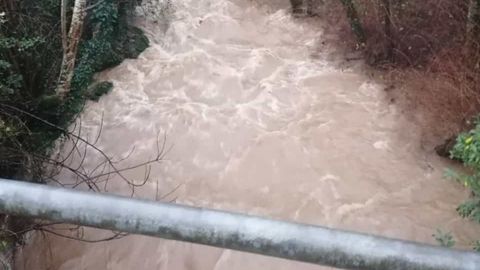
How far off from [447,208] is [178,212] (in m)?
5.03

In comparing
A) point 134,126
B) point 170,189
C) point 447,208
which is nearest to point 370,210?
point 447,208

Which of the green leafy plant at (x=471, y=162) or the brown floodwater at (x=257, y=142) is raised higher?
the green leafy plant at (x=471, y=162)

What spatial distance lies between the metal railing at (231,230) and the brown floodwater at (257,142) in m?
4.05

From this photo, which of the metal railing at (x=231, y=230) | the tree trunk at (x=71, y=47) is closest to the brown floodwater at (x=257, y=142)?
the tree trunk at (x=71, y=47)

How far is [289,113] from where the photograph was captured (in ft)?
23.8

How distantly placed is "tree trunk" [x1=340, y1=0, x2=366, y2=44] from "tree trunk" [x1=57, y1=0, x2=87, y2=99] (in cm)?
389

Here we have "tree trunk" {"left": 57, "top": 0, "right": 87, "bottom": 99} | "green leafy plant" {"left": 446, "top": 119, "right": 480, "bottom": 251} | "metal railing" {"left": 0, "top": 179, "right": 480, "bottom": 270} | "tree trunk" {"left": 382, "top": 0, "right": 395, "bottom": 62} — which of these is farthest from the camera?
"tree trunk" {"left": 382, "top": 0, "right": 395, "bottom": 62}

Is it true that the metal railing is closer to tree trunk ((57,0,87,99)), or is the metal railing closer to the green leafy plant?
the green leafy plant

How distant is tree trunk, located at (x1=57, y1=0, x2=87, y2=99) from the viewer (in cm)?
628

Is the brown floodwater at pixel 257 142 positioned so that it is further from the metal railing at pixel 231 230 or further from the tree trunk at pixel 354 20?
the metal railing at pixel 231 230

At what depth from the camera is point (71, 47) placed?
6516 millimetres

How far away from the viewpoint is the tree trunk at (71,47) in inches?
247

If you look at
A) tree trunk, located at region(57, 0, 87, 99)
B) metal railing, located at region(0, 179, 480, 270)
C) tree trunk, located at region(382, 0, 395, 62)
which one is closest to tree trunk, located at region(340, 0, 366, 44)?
tree trunk, located at region(382, 0, 395, 62)

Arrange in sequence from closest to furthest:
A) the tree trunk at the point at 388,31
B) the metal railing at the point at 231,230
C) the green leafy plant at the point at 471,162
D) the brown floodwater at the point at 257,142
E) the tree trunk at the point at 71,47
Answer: the metal railing at the point at 231,230 < the green leafy plant at the point at 471,162 < the brown floodwater at the point at 257,142 < the tree trunk at the point at 71,47 < the tree trunk at the point at 388,31
